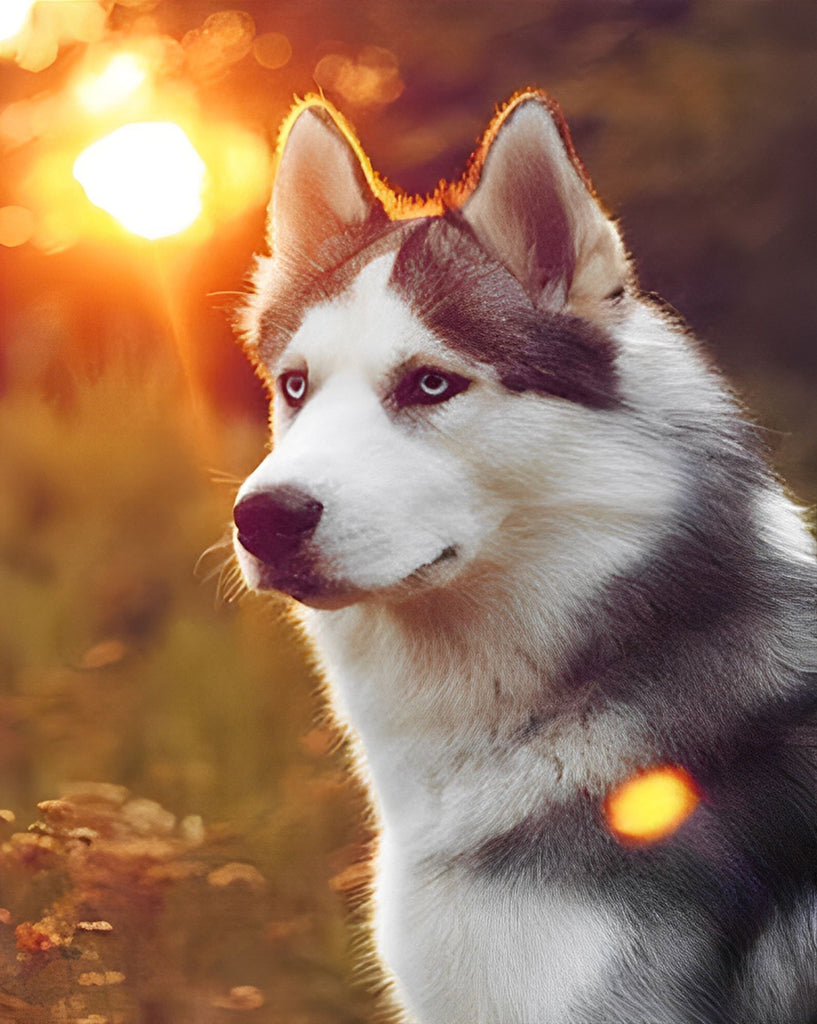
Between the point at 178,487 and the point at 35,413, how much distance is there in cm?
41

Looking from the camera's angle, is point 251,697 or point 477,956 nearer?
point 477,956

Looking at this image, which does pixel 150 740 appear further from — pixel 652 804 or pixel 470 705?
pixel 652 804

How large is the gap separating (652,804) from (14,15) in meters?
2.34

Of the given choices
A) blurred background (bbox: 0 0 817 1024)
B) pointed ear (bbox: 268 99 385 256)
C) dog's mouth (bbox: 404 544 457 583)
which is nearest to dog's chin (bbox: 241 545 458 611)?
dog's mouth (bbox: 404 544 457 583)

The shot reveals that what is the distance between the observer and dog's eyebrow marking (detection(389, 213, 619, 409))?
1801 mm

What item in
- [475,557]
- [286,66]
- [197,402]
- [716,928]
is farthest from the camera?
[197,402]

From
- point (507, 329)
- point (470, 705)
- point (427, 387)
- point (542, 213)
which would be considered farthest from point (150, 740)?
point (542, 213)

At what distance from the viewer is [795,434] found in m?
2.75

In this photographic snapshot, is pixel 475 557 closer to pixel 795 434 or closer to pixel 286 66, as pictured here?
pixel 795 434

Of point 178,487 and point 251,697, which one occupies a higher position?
point 178,487

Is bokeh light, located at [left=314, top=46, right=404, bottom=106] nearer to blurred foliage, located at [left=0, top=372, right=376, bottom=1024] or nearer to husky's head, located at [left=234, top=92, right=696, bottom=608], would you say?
blurred foliage, located at [left=0, top=372, right=376, bottom=1024]

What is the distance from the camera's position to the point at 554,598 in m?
1.88

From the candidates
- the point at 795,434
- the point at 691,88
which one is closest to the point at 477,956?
the point at 795,434

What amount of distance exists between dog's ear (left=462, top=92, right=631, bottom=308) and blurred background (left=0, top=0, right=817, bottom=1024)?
0.80m
